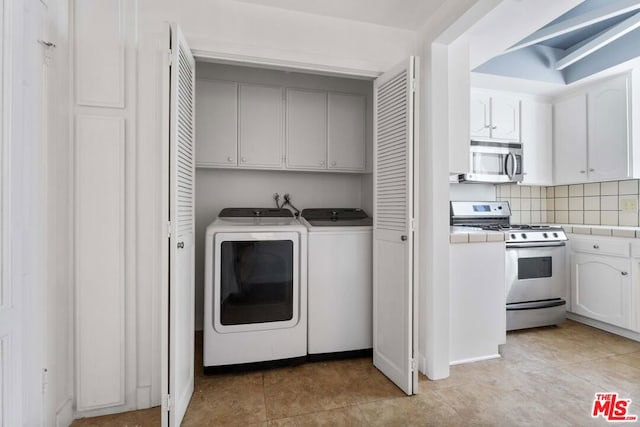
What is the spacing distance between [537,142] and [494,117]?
69cm

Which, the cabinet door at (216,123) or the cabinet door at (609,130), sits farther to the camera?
the cabinet door at (609,130)

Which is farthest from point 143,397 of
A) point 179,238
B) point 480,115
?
point 480,115

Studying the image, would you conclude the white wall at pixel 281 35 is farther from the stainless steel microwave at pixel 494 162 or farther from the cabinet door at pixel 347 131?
the stainless steel microwave at pixel 494 162

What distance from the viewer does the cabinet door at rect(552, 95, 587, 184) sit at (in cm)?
316

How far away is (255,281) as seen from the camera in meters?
2.11

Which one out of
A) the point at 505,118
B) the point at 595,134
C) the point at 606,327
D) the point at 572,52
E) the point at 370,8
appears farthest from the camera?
the point at 505,118

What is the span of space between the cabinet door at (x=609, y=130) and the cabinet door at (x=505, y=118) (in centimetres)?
66

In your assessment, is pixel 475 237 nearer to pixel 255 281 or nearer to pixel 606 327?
pixel 255 281

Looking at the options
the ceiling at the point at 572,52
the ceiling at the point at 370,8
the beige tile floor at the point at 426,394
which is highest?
the ceiling at the point at 572,52

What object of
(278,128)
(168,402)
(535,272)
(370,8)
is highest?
(370,8)

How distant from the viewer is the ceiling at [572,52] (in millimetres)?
2486

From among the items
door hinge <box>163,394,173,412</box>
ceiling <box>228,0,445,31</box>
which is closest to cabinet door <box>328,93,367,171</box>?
ceiling <box>228,0,445,31</box>

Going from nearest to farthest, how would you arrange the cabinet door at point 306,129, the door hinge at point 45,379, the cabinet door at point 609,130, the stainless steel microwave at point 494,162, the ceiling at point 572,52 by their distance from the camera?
the door hinge at point 45,379 < the ceiling at point 572,52 < the cabinet door at point 306,129 < the cabinet door at point 609,130 < the stainless steel microwave at point 494,162

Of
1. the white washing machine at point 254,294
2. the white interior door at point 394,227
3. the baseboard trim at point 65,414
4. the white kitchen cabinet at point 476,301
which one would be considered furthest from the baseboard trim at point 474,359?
the baseboard trim at point 65,414
